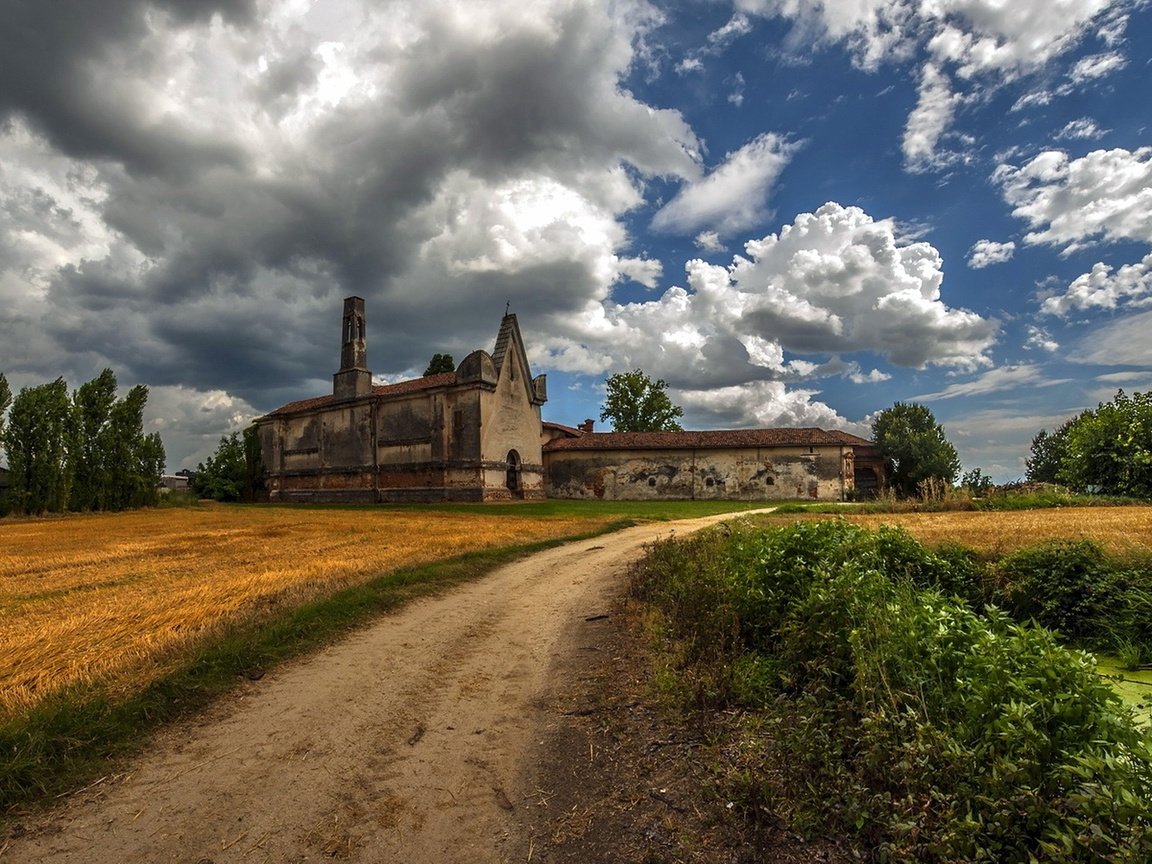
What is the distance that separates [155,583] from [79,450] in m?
35.9

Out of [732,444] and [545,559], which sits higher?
[732,444]

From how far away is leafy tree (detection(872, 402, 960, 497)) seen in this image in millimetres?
46531

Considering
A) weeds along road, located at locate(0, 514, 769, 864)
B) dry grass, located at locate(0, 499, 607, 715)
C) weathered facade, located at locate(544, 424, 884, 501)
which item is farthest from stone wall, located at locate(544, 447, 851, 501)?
weeds along road, located at locate(0, 514, 769, 864)

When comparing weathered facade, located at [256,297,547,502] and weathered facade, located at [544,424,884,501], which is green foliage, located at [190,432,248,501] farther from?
weathered facade, located at [544,424,884,501]

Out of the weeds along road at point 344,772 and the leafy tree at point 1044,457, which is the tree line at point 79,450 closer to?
the weeds along road at point 344,772

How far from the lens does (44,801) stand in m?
3.85

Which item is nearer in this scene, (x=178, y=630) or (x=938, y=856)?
(x=938, y=856)

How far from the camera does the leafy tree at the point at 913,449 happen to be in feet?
153

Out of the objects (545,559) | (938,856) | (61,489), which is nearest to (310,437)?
(61,489)

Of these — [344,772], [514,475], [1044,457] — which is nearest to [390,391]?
[514,475]

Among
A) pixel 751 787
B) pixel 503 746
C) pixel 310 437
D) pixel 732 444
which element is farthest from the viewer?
pixel 310 437

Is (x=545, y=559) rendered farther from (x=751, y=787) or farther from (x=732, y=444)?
(x=732, y=444)

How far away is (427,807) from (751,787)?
6.47ft

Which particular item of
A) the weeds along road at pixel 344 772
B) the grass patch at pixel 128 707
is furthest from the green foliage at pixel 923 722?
the grass patch at pixel 128 707
